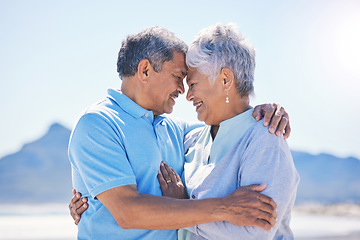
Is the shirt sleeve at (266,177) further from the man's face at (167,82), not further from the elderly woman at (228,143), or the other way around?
the man's face at (167,82)

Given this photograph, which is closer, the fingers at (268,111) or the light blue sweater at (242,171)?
the light blue sweater at (242,171)

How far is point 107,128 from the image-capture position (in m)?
2.32

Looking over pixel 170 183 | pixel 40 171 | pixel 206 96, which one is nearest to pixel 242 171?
pixel 170 183

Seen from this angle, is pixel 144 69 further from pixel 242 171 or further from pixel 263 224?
pixel 263 224

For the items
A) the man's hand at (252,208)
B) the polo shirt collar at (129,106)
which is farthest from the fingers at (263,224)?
the polo shirt collar at (129,106)

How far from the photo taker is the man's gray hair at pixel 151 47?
262cm

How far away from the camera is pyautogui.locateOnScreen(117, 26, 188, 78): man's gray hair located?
2.62 meters

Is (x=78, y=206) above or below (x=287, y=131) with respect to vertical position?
below

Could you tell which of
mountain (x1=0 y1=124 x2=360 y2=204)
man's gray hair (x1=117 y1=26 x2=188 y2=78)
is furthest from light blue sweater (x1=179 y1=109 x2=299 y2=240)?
mountain (x1=0 y1=124 x2=360 y2=204)

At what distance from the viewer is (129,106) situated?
8.45 ft

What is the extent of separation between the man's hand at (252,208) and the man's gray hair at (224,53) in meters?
0.66

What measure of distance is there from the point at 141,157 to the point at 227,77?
660mm

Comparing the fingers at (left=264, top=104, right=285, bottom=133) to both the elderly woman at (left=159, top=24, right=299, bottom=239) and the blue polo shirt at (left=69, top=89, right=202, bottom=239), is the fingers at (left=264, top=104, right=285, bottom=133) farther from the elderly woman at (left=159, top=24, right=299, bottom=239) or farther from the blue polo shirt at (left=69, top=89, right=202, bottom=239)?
the blue polo shirt at (left=69, top=89, right=202, bottom=239)

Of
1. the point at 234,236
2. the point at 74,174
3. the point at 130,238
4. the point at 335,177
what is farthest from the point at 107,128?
the point at 335,177
